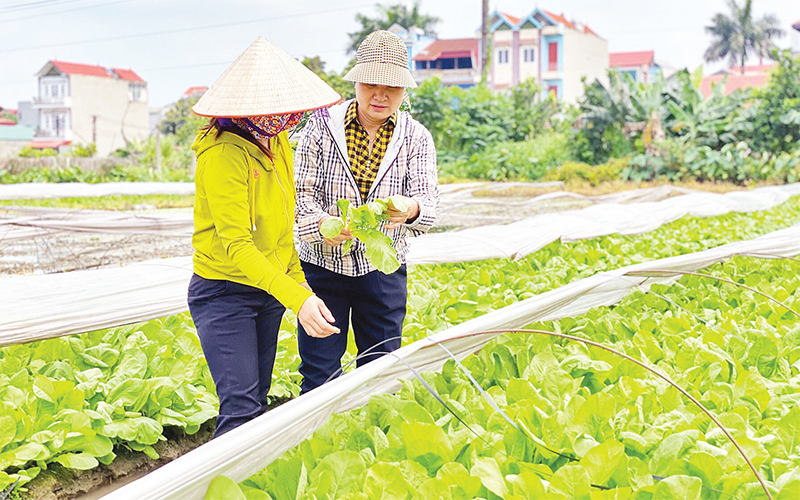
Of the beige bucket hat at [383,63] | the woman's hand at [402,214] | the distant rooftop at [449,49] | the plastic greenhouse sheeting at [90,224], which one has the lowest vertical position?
the plastic greenhouse sheeting at [90,224]

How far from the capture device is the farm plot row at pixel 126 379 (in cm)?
246

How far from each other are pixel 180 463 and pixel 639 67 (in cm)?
5064

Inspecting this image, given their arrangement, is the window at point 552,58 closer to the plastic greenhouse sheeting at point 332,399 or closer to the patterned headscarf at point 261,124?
the plastic greenhouse sheeting at point 332,399

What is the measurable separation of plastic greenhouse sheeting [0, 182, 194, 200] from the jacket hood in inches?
428

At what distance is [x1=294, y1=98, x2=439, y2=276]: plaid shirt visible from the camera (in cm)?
238

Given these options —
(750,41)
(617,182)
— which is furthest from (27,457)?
(750,41)

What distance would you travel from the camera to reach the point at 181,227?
7.27m

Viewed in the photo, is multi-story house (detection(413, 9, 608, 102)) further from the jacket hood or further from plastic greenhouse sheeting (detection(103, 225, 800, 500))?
the jacket hood

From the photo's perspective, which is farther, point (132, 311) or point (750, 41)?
point (750, 41)

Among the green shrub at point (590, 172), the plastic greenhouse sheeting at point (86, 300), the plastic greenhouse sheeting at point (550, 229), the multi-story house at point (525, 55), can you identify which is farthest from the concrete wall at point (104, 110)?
the plastic greenhouse sheeting at point (86, 300)

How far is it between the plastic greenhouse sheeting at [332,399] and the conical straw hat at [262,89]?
68 centimetres

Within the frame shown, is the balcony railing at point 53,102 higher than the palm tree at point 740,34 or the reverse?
the reverse

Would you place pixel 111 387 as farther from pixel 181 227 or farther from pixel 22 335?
pixel 181 227

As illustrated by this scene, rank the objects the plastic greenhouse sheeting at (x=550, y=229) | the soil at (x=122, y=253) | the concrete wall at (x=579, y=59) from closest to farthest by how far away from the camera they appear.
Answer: the soil at (x=122, y=253)
the plastic greenhouse sheeting at (x=550, y=229)
the concrete wall at (x=579, y=59)
